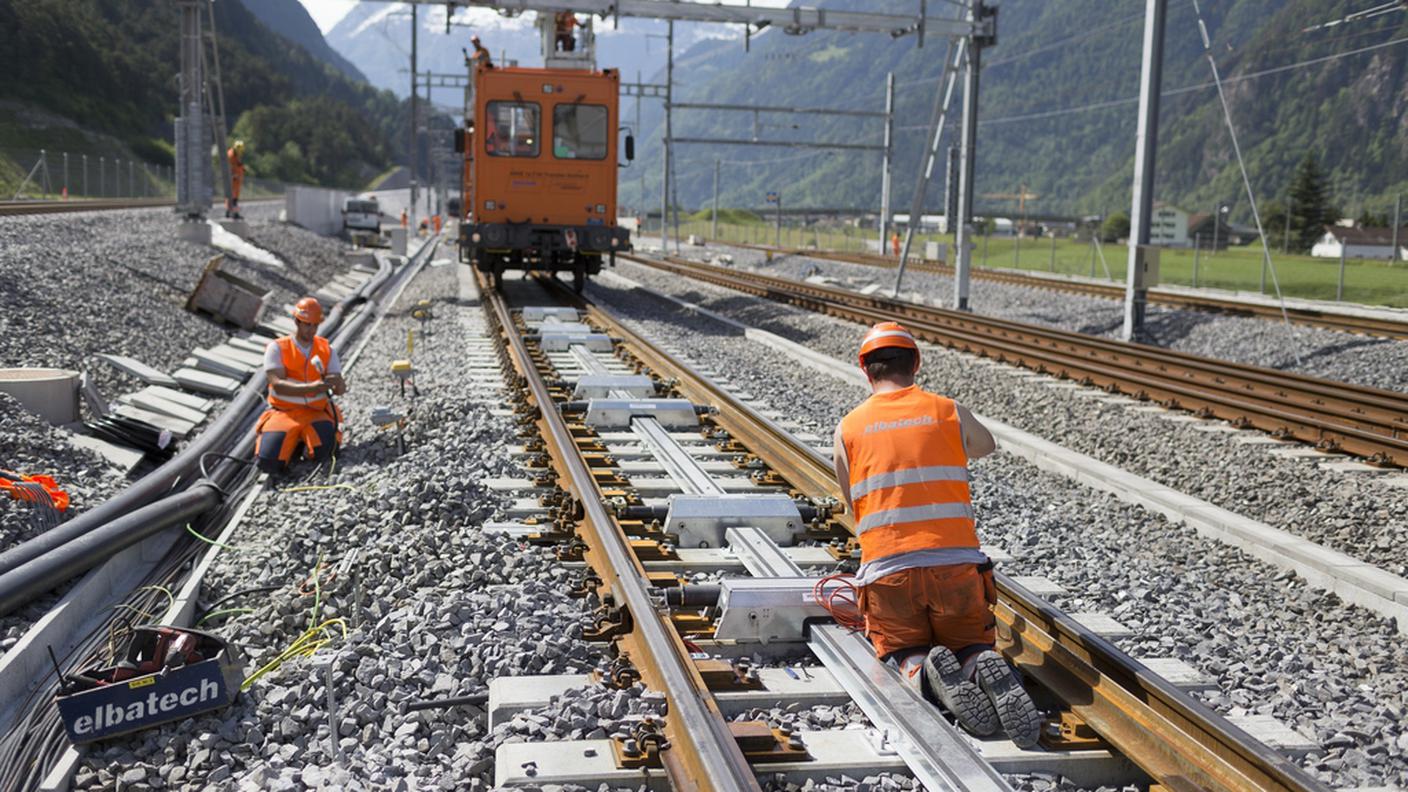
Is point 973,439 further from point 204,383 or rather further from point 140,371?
point 140,371

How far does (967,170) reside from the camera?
2238cm

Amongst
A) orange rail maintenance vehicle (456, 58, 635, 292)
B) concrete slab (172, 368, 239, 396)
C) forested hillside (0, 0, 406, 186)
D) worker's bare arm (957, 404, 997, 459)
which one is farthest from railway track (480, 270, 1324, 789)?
forested hillside (0, 0, 406, 186)

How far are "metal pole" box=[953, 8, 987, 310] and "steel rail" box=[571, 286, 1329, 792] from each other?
1738 centimetres

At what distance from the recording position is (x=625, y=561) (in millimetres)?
5414

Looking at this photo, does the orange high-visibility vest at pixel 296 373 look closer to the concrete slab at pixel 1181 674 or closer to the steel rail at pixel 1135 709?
the steel rail at pixel 1135 709

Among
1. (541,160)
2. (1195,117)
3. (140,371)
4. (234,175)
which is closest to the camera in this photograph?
(140,371)

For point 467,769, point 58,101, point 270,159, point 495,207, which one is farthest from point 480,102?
point 270,159

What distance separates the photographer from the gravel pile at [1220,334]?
14.5 m

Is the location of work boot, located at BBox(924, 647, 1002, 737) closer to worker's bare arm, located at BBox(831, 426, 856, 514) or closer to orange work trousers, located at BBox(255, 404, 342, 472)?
worker's bare arm, located at BBox(831, 426, 856, 514)

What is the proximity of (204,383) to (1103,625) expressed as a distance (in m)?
9.90

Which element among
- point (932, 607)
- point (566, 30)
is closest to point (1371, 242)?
point (566, 30)

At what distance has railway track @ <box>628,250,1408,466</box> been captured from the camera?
30.9 ft

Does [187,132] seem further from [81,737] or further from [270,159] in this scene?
[270,159]

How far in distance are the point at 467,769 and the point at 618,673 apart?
0.73 meters
